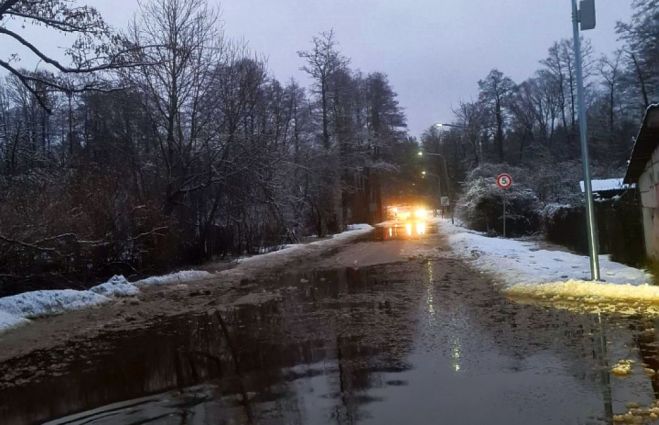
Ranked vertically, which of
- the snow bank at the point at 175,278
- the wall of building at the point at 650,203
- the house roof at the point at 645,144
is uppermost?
the house roof at the point at 645,144

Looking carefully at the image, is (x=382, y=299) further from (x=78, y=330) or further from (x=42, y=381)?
(x=42, y=381)

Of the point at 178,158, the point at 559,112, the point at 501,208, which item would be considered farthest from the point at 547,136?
the point at 178,158

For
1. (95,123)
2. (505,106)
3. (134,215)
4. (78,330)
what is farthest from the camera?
(505,106)

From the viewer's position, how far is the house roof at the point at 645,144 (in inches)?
521

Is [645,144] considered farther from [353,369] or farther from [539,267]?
[353,369]

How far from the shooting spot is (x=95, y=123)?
→ 31203 millimetres

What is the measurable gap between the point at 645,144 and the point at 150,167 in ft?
64.8

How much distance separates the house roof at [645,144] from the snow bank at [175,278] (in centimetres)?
1320

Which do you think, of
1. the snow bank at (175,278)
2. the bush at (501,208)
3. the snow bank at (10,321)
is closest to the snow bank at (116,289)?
the snow bank at (175,278)

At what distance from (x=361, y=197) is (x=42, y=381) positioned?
6026cm

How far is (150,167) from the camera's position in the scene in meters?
26.6

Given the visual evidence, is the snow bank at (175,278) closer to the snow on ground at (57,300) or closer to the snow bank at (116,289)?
the snow on ground at (57,300)

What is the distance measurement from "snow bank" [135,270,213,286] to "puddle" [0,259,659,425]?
6.48 meters

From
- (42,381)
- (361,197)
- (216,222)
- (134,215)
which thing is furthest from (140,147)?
(361,197)
